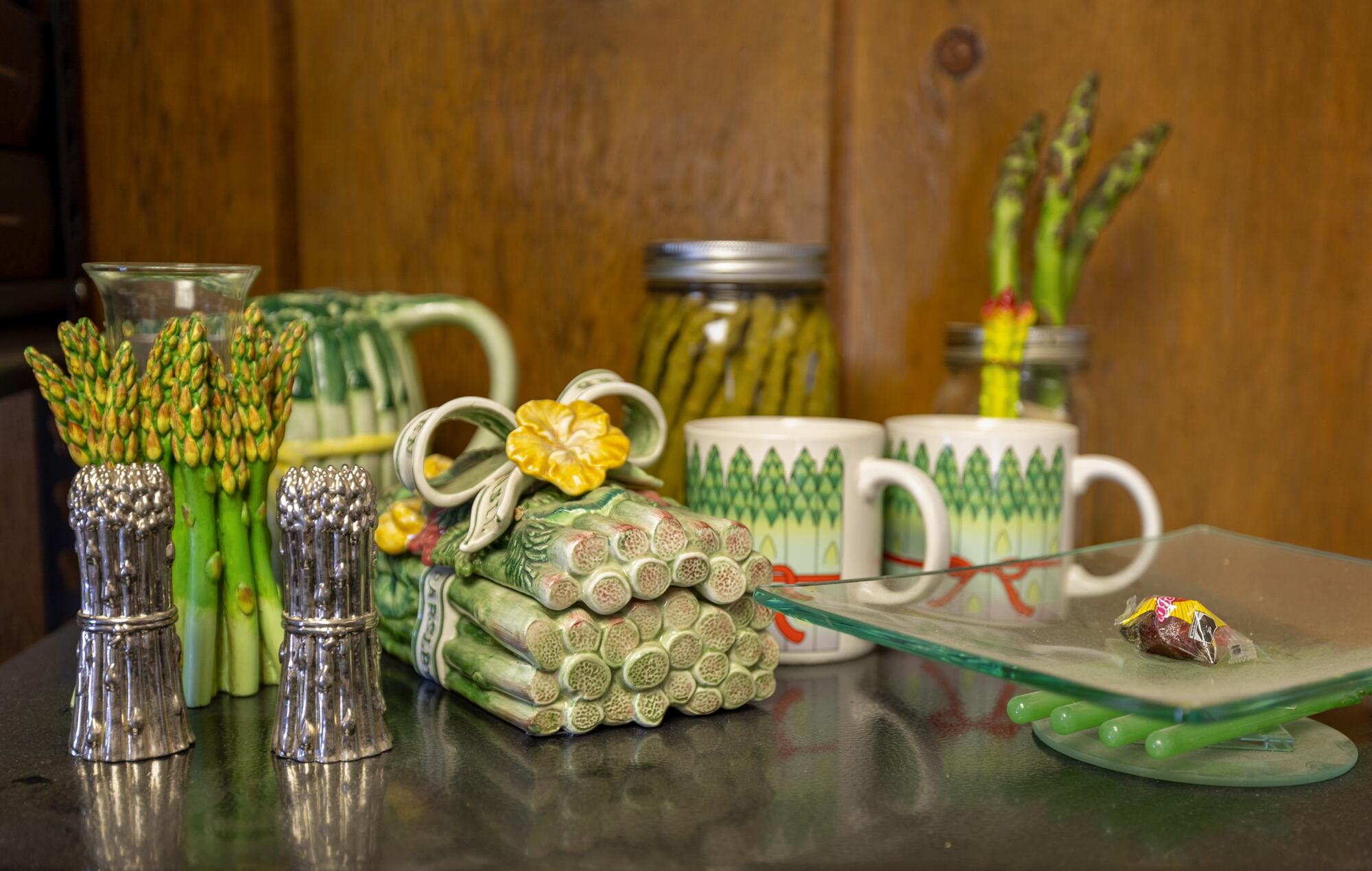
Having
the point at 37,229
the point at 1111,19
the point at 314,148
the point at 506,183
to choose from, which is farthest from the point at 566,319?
A: the point at 1111,19

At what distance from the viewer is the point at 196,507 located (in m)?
0.58

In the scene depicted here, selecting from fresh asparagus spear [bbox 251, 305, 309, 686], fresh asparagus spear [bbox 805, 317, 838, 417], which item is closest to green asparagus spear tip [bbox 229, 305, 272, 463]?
fresh asparagus spear [bbox 251, 305, 309, 686]

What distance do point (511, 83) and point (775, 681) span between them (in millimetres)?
488

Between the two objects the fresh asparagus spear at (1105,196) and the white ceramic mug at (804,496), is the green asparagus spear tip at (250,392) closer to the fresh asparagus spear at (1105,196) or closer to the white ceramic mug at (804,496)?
the white ceramic mug at (804,496)

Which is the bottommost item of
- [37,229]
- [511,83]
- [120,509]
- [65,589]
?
[65,589]

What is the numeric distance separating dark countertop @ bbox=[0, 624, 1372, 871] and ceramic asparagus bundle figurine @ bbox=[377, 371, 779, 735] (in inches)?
0.7

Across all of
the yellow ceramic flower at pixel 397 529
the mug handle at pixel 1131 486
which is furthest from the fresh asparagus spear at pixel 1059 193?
the yellow ceramic flower at pixel 397 529

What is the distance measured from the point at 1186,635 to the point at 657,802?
244 mm

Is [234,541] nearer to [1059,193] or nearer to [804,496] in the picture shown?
[804,496]

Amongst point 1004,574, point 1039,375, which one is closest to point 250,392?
point 1004,574

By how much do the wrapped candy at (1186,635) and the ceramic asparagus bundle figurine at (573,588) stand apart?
0.57 feet

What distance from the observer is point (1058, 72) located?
36.2 inches

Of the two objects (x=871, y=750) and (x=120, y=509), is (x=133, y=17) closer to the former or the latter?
(x=120, y=509)

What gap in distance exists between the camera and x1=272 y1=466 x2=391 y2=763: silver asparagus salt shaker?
51 cm
